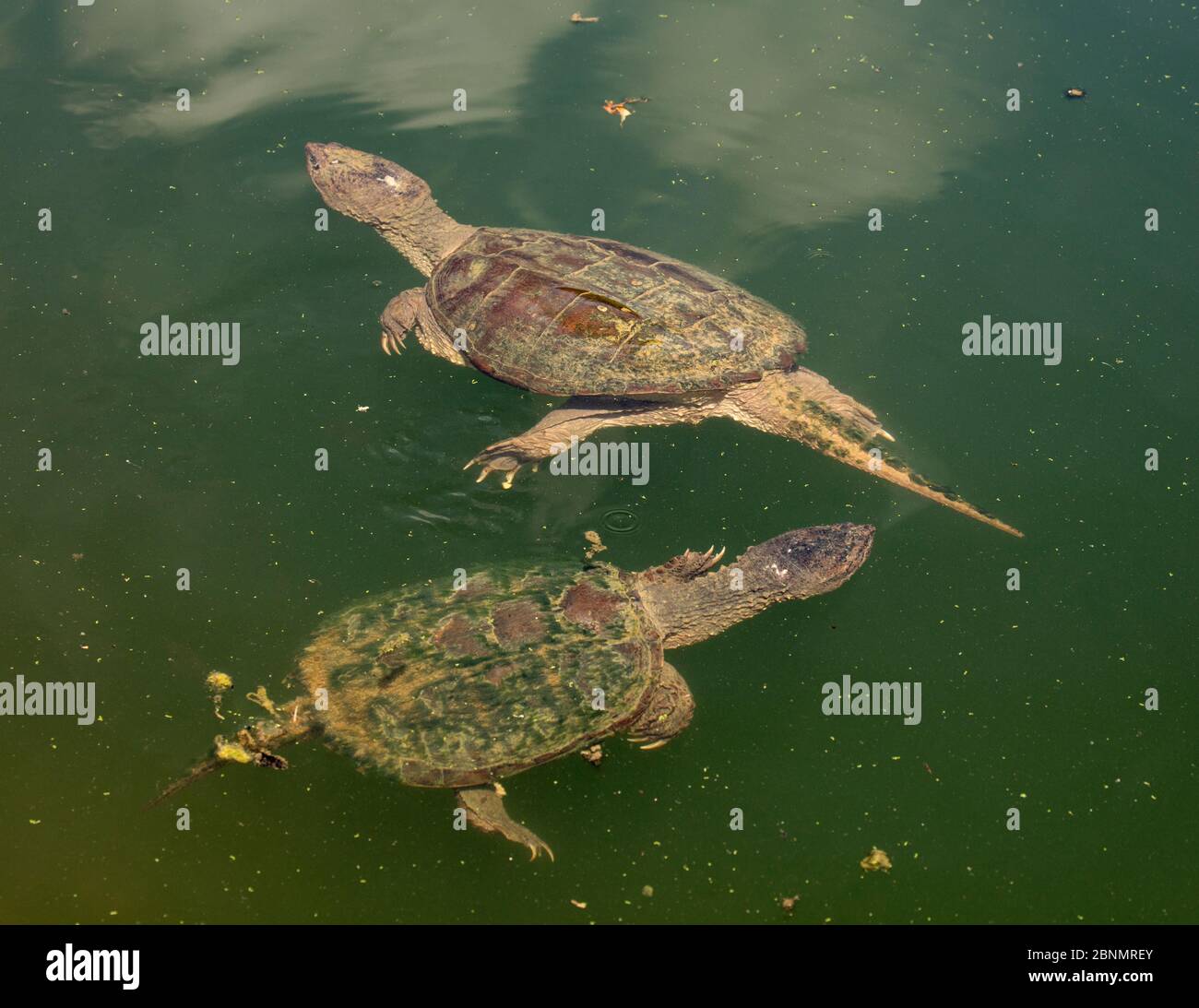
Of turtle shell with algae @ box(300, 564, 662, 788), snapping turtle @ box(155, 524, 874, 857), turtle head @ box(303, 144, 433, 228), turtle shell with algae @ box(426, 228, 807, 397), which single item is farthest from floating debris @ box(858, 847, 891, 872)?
turtle head @ box(303, 144, 433, 228)

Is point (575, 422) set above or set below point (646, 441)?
→ above

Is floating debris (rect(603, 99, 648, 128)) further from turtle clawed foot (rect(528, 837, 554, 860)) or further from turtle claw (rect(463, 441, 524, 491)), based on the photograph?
turtle clawed foot (rect(528, 837, 554, 860))

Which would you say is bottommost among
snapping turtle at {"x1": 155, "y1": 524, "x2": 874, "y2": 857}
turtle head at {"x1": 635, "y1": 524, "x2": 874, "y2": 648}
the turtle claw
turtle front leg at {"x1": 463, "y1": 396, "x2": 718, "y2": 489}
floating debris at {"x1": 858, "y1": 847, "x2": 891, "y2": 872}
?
floating debris at {"x1": 858, "y1": 847, "x2": 891, "y2": 872}

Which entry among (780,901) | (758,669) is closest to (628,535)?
(758,669)

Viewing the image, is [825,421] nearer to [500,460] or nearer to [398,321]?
[500,460]

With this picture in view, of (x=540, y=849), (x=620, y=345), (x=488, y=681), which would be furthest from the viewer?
(x=620, y=345)

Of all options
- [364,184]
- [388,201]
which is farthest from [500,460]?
[364,184]
